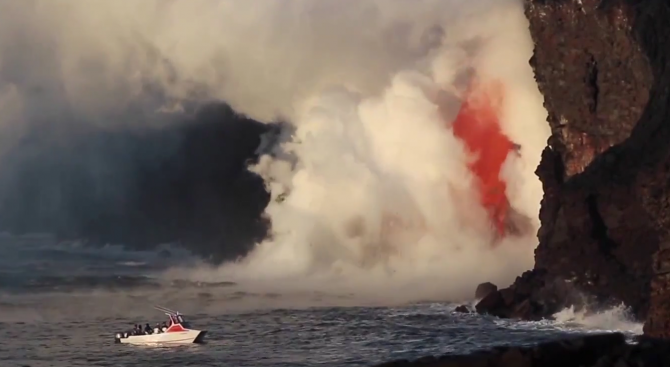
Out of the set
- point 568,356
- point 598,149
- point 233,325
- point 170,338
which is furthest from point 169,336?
point 598,149

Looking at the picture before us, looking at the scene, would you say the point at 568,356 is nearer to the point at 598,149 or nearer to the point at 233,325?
the point at 598,149

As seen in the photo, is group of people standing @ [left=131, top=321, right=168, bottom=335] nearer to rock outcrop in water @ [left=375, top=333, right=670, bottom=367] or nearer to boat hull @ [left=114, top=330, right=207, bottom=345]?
boat hull @ [left=114, top=330, right=207, bottom=345]

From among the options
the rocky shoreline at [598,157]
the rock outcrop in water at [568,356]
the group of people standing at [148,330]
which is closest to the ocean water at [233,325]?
the group of people standing at [148,330]

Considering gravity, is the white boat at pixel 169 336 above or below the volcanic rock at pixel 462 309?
below

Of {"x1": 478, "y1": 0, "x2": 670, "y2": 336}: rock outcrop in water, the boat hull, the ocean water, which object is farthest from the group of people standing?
{"x1": 478, "y1": 0, "x2": 670, "y2": 336}: rock outcrop in water

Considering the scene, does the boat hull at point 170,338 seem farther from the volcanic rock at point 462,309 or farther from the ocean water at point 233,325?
the volcanic rock at point 462,309

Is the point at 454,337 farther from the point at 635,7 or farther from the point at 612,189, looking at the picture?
the point at 635,7
